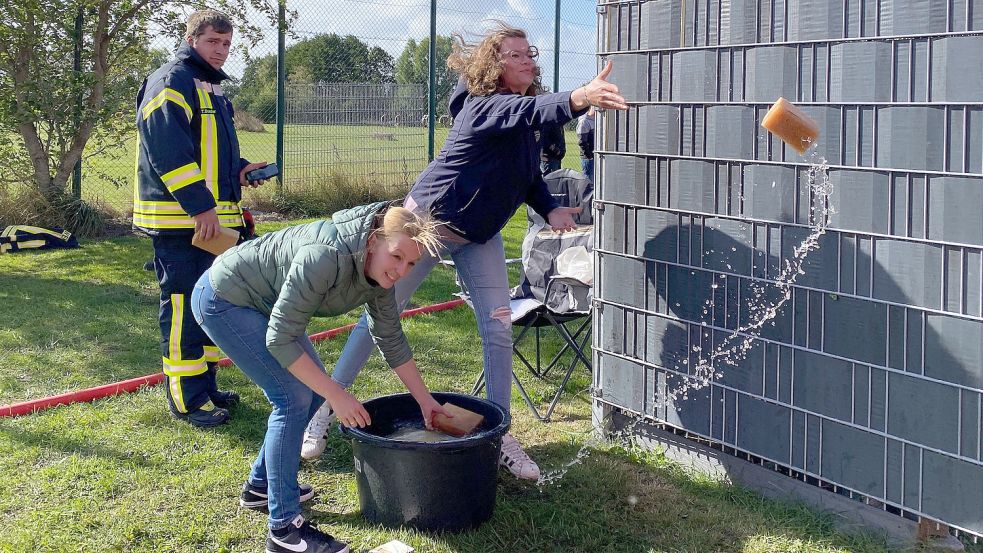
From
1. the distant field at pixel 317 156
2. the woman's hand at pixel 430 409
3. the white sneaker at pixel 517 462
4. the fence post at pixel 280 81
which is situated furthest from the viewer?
the fence post at pixel 280 81

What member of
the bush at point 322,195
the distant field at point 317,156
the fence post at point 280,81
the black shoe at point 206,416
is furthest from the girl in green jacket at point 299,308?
the bush at point 322,195

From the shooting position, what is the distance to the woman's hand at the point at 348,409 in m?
2.89

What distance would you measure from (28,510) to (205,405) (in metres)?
1.08

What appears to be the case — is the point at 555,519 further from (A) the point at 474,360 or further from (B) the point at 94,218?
(B) the point at 94,218

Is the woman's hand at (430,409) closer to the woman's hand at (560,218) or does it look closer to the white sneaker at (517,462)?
the white sneaker at (517,462)

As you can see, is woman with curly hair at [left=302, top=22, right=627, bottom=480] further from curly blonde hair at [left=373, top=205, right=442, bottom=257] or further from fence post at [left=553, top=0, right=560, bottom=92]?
fence post at [left=553, top=0, right=560, bottom=92]

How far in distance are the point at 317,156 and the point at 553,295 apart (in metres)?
7.15

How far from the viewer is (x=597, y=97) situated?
3092mm

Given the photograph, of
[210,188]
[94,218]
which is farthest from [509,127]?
[94,218]

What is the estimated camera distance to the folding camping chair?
462 centimetres

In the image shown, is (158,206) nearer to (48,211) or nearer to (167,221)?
(167,221)

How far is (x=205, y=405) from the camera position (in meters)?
4.40

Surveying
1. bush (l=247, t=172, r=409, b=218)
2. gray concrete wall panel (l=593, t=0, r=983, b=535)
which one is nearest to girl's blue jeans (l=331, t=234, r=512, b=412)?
gray concrete wall panel (l=593, t=0, r=983, b=535)

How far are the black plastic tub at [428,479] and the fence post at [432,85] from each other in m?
9.51
